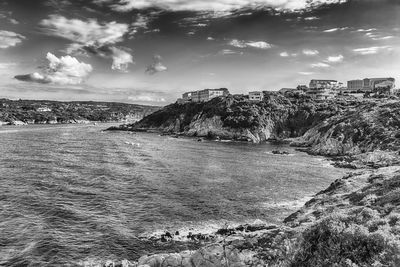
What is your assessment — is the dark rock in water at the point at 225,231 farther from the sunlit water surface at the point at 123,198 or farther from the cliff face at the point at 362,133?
the cliff face at the point at 362,133

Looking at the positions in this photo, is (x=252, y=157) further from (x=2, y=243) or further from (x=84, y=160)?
(x=2, y=243)

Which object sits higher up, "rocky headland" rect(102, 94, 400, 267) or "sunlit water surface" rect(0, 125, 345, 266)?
"rocky headland" rect(102, 94, 400, 267)

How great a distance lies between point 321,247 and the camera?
21.6 m

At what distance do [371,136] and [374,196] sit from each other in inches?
3442

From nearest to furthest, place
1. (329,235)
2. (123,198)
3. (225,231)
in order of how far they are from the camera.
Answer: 1. (329,235)
2. (225,231)
3. (123,198)

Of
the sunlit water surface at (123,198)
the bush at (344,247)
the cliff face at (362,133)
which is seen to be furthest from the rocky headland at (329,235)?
the cliff face at (362,133)

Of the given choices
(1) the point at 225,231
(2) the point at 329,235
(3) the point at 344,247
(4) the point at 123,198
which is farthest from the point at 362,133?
(3) the point at 344,247

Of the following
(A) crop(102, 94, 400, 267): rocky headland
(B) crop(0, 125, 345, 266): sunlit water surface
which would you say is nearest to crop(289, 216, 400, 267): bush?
(A) crop(102, 94, 400, 267): rocky headland

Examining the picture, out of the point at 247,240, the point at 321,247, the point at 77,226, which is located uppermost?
the point at 321,247

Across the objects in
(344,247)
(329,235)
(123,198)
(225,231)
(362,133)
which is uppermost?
(362,133)

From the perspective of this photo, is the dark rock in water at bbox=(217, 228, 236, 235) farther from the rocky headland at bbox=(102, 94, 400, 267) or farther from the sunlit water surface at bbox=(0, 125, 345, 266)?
the sunlit water surface at bbox=(0, 125, 345, 266)

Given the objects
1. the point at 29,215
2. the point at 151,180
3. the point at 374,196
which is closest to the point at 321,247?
the point at 374,196

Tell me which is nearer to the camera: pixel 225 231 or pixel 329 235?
pixel 329 235

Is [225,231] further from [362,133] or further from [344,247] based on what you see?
[362,133]
